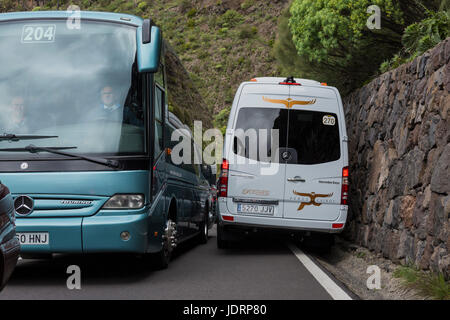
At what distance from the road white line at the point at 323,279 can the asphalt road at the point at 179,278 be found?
0.25 ft

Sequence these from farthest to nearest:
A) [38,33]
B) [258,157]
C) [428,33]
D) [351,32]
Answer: [351,32] → [428,33] → [258,157] → [38,33]

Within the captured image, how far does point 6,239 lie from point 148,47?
122 inches

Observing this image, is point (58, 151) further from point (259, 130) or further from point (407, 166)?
point (407, 166)

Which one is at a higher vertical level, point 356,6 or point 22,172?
point 356,6

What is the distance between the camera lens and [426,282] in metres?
6.69

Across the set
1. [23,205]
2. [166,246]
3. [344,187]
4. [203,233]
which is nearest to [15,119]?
[23,205]

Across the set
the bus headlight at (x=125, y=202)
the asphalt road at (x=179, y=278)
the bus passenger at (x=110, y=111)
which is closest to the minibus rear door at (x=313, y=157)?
the asphalt road at (x=179, y=278)

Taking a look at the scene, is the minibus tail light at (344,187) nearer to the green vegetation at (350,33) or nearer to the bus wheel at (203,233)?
the bus wheel at (203,233)

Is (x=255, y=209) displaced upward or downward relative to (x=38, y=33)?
downward

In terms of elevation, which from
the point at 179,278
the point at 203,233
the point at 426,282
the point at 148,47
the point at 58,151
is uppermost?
the point at 148,47
